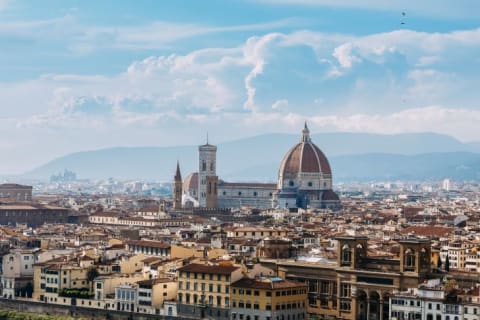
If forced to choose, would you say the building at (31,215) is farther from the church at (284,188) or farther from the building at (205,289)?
the building at (205,289)

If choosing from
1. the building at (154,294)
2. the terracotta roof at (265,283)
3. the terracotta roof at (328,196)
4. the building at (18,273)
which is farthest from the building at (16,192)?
the terracotta roof at (265,283)

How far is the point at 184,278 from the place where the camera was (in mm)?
56156

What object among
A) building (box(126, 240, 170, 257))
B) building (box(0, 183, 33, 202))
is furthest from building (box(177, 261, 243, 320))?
building (box(0, 183, 33, 202))

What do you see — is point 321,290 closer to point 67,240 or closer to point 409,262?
point 409,262

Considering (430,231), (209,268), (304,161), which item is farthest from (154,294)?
(304,161)

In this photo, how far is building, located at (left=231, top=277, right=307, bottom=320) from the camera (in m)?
52.6

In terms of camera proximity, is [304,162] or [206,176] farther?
[304,162]

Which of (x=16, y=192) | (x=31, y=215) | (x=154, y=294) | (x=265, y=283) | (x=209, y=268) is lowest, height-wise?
(x=154, y=294)

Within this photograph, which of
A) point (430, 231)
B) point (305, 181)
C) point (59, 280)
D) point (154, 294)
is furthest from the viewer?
point (305, 181)

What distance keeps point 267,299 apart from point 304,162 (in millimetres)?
112504

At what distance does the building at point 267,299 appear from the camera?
5259cm

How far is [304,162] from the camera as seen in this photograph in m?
165

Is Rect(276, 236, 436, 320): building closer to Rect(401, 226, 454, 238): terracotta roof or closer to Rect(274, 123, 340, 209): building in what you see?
Rect(401, 226, 454, 238): terracotta roof

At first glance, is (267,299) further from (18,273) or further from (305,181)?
(305,181)
